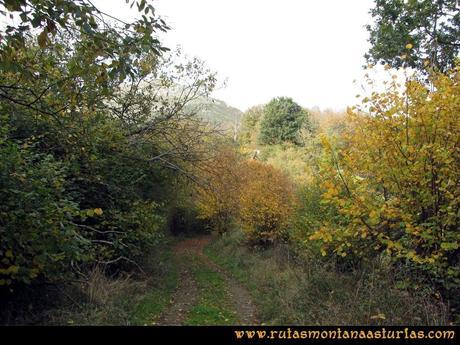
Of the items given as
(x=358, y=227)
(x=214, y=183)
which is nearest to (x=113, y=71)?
(x=358, y=227)

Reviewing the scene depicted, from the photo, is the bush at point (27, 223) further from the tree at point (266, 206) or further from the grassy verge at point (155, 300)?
the tree at point (266, 206)

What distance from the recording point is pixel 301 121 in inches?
1597

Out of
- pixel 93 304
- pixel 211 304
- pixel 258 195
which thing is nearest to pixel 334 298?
pixel 211 304

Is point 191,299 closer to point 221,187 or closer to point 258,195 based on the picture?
point 221,187

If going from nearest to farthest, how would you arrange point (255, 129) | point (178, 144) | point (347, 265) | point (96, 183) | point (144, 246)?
point (347, 265) < point (96, 183) < point (144, 246) < point (178, 144) < point (255, 129)

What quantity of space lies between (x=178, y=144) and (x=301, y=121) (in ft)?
90.5

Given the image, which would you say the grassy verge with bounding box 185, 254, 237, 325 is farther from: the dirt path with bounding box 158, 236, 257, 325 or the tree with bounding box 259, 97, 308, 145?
the tree with bounding box 259, 97, 308, 145

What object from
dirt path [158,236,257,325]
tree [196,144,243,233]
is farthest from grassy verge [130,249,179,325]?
Answer: tree [196,144,243,233]

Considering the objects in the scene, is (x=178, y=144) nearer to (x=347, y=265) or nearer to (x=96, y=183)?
(x=96, y=183)

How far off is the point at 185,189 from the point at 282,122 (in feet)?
82.2

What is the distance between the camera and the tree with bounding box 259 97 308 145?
132 feet

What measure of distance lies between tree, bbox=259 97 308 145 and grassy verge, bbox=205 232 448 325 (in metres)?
27.1

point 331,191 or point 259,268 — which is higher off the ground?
point 331,191

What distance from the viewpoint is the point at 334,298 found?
7844 mm
